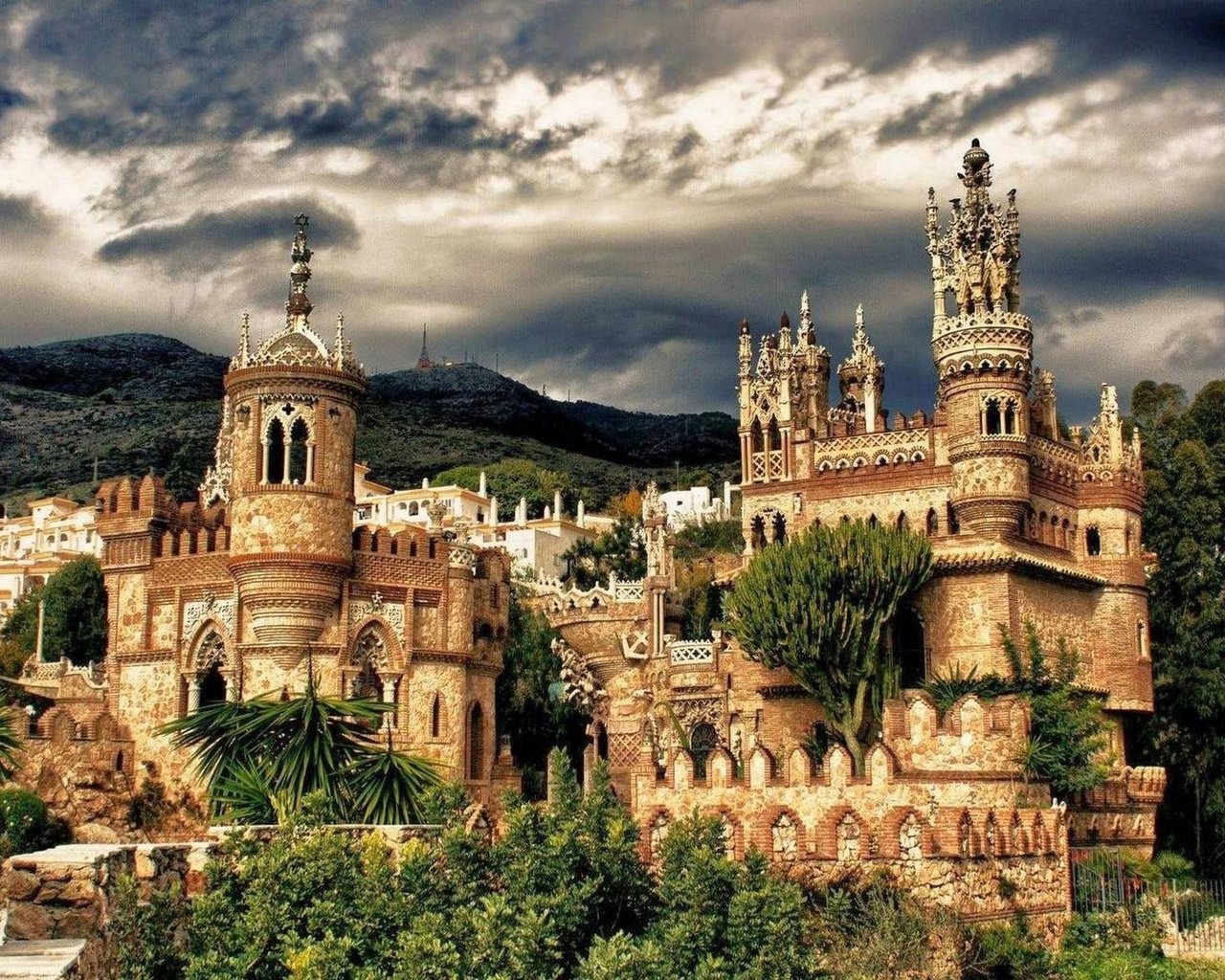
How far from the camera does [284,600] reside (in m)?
37.2

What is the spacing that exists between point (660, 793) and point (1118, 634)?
15.4 metres

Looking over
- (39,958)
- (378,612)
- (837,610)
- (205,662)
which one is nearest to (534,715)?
(378,612)

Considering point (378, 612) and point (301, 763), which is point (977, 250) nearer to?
point (378, 612)

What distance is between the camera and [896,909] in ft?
84.6

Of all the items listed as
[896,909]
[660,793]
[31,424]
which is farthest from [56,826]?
[31,424]

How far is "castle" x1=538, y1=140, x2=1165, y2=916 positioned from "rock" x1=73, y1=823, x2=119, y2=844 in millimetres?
10724

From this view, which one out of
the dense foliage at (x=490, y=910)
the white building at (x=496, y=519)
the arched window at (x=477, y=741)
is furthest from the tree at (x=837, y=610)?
the white building at (x=496, y=519)

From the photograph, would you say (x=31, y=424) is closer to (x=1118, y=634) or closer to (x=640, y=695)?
(x=640, y=695)

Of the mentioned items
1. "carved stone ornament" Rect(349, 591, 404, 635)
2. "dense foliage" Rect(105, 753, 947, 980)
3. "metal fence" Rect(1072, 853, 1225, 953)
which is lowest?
"metal fence" Rect(1072, 853, 1225, 953)

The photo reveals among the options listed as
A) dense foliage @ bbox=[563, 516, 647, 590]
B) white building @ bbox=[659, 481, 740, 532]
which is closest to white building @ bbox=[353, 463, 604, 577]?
dense foliage @ bbox=[563, 516, 647, 590]

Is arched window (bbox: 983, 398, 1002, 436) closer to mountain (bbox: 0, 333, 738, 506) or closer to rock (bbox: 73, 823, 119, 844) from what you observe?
rock (bbox: 73, 823, 119, 844)

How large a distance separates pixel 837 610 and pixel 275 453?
12629 millimetres

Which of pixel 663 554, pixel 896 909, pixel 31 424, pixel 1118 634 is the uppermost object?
pixel 31 424

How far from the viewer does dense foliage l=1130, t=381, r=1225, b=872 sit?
138 feet
